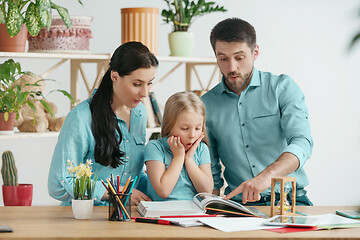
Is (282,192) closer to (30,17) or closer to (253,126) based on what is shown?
(253,126)

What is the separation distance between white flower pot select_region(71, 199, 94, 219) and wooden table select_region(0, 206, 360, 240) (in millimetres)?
22

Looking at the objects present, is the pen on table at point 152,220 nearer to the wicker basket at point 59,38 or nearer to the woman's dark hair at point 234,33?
the woman's dark hair at point 234,33

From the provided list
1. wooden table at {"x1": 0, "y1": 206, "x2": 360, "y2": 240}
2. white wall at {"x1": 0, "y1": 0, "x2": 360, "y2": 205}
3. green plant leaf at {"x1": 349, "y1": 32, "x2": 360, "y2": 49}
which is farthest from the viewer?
white wall at {"x1": 0, "y1": 0, "x2": 360, "y2": 205}

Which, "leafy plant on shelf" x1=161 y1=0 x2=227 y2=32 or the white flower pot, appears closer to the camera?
the white flower pot

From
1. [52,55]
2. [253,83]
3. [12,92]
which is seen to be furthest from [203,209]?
[52,55]

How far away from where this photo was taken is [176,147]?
2.00 metres

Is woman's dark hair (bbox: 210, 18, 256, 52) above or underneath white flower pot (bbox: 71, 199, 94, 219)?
above

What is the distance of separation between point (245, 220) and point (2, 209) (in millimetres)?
858

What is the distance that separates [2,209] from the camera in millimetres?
1798

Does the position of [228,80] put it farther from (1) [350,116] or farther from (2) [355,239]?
(1) [350,116]

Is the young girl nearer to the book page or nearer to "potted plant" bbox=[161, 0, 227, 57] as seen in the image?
the book page

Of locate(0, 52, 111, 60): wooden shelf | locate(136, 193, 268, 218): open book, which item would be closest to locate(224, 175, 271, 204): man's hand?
locate(136, 193, 268, 218): open book

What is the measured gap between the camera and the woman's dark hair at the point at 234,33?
229 cm

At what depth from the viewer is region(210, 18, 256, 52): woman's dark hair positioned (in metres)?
2.29
